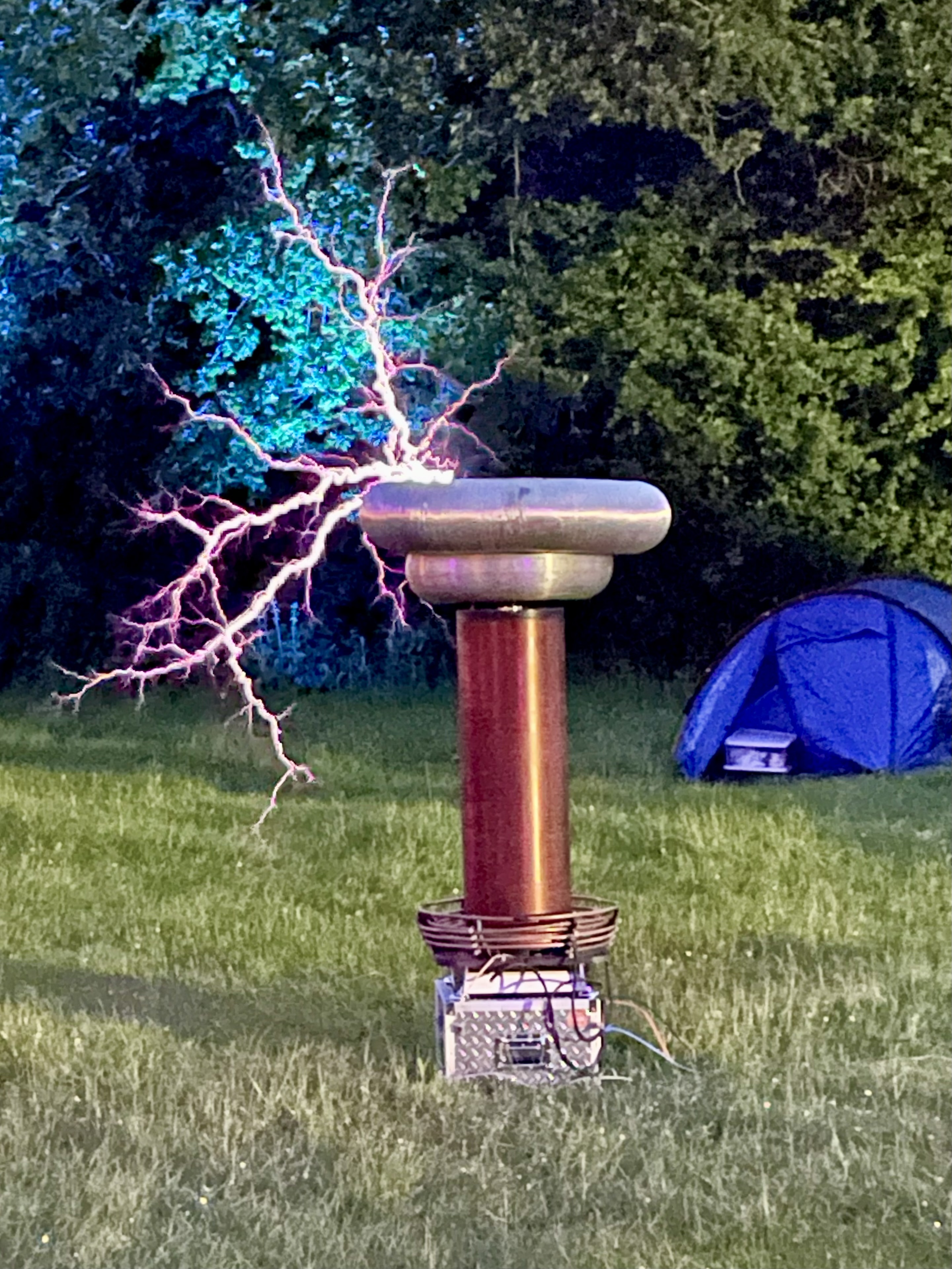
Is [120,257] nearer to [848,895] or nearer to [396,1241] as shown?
[848,895]

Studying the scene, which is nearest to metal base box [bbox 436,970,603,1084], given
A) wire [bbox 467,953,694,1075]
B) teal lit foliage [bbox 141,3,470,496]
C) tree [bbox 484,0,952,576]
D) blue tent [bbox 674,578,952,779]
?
wire [bbox 467,953,694,1075]

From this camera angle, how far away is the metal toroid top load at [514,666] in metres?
5.79

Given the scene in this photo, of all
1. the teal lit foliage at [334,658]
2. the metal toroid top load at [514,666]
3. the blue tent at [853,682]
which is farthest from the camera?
the teal lit foliage at [334,658]

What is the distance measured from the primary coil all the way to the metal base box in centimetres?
5

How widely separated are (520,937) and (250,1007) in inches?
Answer: 61.7

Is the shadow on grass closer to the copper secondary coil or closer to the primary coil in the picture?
the primary coil

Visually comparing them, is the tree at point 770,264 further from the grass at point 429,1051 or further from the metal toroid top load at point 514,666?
the metal toroid top load at point 514,666

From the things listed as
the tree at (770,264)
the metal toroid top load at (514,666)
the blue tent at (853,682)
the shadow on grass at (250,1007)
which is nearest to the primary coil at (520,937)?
the metal toroid top load at (514,666)

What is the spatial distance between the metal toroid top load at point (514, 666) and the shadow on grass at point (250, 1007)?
661 mm

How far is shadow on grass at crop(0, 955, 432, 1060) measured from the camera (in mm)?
6629

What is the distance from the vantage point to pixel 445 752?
580 inches

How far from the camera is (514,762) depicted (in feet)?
19.7

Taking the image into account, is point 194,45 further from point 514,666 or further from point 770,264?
point 514,666

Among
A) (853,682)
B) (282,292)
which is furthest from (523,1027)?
(282,292)
